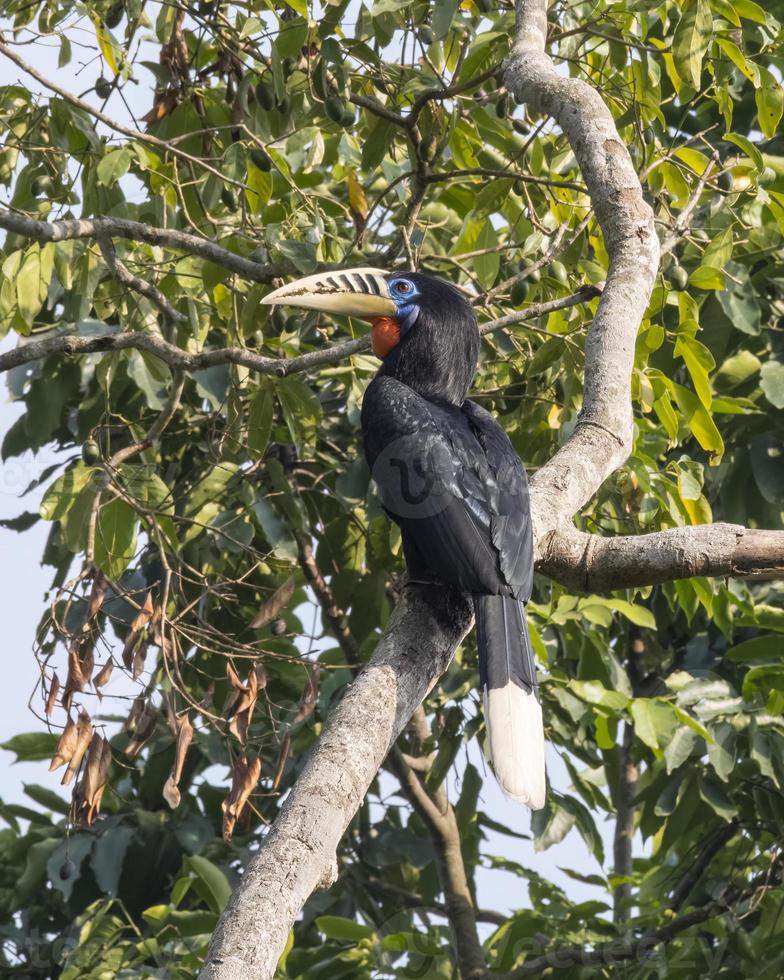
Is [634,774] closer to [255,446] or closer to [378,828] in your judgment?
[378,828]

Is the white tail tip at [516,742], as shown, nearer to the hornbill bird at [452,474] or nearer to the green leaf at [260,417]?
the hornbill bird at [452,474]

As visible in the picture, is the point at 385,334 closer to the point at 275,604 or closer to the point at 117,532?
the point at 117,532

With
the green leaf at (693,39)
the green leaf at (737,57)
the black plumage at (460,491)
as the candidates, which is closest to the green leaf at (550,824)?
the black plumage at (460,491)

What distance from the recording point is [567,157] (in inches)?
161

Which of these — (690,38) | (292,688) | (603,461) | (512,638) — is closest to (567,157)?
(690,38)

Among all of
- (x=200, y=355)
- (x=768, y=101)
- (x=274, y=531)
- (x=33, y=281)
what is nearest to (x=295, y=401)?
(x=200, y=355)

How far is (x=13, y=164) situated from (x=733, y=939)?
3197mm

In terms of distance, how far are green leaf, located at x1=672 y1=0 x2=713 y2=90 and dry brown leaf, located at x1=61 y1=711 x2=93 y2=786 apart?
2.18 m

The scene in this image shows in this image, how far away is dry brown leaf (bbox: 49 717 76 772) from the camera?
2.77m

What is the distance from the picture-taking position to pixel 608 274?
3.46 meters

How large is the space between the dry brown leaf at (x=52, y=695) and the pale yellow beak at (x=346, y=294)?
1222 millimetres

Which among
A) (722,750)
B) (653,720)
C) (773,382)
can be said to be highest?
(773,382)

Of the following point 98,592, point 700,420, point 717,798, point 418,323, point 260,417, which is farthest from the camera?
point 717,798

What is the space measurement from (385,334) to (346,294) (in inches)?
8.7
